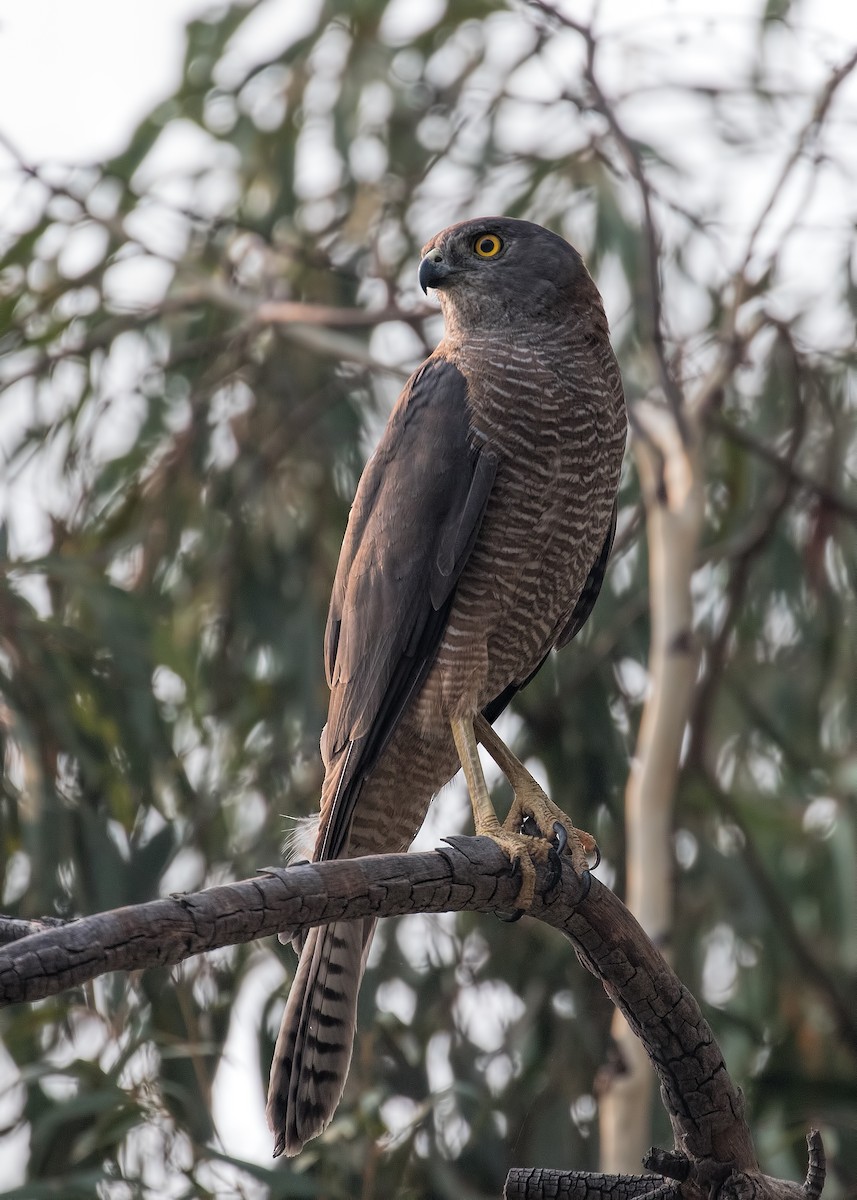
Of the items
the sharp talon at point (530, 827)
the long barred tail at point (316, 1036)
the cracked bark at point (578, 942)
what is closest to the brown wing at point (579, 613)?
the sharp talon at point (530, 827)

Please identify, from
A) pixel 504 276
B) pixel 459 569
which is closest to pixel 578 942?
pixel 459 569

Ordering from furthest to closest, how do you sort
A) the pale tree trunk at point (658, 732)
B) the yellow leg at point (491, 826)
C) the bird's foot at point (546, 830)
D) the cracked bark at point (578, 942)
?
the pale tree trunk at point (658, 732) → the bird's foot at point (546, 830) → the yellow leg at point (491, 826) → the cracked bark at point (578, 942)

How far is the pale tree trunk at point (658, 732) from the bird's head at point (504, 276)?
38.8 inches

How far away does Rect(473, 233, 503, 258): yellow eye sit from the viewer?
3488mm

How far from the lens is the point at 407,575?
126 inches

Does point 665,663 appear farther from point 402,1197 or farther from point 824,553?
point 402,1197

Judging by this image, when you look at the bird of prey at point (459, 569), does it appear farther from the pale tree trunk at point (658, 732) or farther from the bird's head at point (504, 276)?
the pale tree trunk at point (658, 732)

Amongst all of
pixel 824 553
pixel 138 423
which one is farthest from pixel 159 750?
pixel 824 553

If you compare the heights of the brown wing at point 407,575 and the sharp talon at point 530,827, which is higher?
the brown wing at point 407,575

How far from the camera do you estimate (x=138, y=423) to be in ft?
18.2

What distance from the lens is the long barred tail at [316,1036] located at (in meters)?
2.91

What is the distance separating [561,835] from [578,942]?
1.26 feet

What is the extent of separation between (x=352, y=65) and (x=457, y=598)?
3.23 meters

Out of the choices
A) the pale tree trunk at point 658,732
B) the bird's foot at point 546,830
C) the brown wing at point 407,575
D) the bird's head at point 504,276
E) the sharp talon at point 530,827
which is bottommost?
the pale tree trunk at point 658,732
